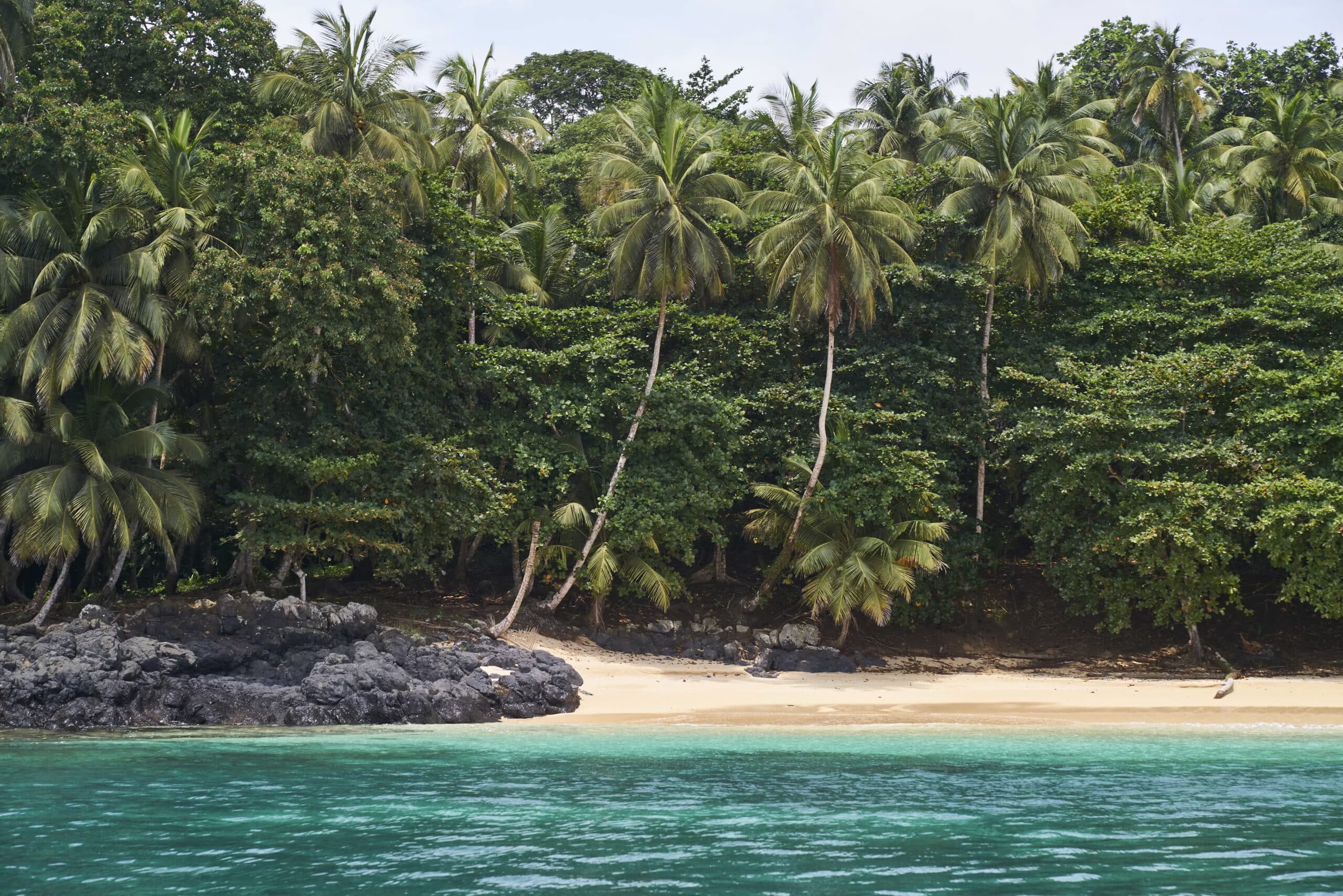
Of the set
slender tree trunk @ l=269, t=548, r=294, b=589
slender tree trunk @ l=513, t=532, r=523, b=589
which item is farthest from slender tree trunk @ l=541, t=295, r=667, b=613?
slender tree trunk @ l=269, t=548, r=294, b=589

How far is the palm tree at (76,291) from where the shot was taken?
19.9m

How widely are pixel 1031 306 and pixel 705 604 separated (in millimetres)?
11639

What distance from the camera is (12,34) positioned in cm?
2216

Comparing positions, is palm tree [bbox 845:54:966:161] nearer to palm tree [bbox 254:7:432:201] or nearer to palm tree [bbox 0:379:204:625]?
palm tree [bbox 254:7:432:201]

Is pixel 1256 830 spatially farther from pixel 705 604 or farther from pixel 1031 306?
pixel 1031 306

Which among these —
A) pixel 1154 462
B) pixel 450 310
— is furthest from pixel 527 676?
pixel 1154 462

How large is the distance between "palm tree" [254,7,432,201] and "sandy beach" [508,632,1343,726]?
11.1 metres

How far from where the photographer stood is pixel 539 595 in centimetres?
2662

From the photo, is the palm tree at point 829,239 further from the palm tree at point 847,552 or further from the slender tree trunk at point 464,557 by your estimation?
the slender tree trunk at point 464,557

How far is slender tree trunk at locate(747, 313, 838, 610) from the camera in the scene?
24719 millimetres

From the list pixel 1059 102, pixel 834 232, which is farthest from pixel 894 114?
pixel 834 232

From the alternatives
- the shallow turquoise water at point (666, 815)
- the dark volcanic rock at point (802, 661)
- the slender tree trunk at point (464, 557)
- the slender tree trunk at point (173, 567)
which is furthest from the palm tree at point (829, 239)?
the slender tree trunk at point (173, 567)

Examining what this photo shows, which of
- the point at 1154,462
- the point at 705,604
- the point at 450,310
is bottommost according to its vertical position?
the point at 705,604

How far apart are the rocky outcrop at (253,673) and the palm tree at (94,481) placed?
4.84ft
